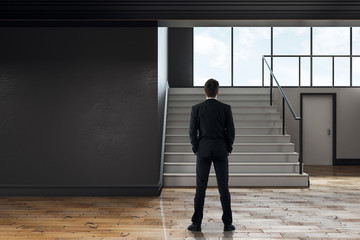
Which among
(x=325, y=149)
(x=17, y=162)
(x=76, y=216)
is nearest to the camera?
(x=76, y=216)

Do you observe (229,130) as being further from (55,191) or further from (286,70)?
(286,70)

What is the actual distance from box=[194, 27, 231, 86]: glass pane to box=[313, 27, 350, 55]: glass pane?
2.40 m

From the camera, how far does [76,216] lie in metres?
4.27

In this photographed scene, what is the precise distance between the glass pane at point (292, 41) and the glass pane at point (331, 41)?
0.24m

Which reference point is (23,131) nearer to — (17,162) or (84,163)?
Answer: (17,162)

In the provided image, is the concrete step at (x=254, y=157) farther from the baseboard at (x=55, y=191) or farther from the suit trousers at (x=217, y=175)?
the suit trousers at (x=217, y=175)

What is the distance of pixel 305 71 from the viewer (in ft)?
33.6

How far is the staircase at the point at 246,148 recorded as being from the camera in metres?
6.20

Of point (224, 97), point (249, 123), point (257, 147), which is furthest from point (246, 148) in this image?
point (224, 97)

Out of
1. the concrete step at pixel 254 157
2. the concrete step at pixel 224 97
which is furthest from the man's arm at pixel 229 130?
the concrete step at pixel 224 97

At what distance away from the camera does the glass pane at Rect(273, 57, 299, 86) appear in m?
10.2

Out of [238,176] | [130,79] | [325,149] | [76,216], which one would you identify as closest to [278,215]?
[238,176]

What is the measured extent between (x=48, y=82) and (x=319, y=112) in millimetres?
6974

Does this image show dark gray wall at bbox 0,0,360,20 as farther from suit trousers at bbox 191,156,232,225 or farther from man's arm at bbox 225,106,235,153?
suit trousers at bbox 191,156,232,225
